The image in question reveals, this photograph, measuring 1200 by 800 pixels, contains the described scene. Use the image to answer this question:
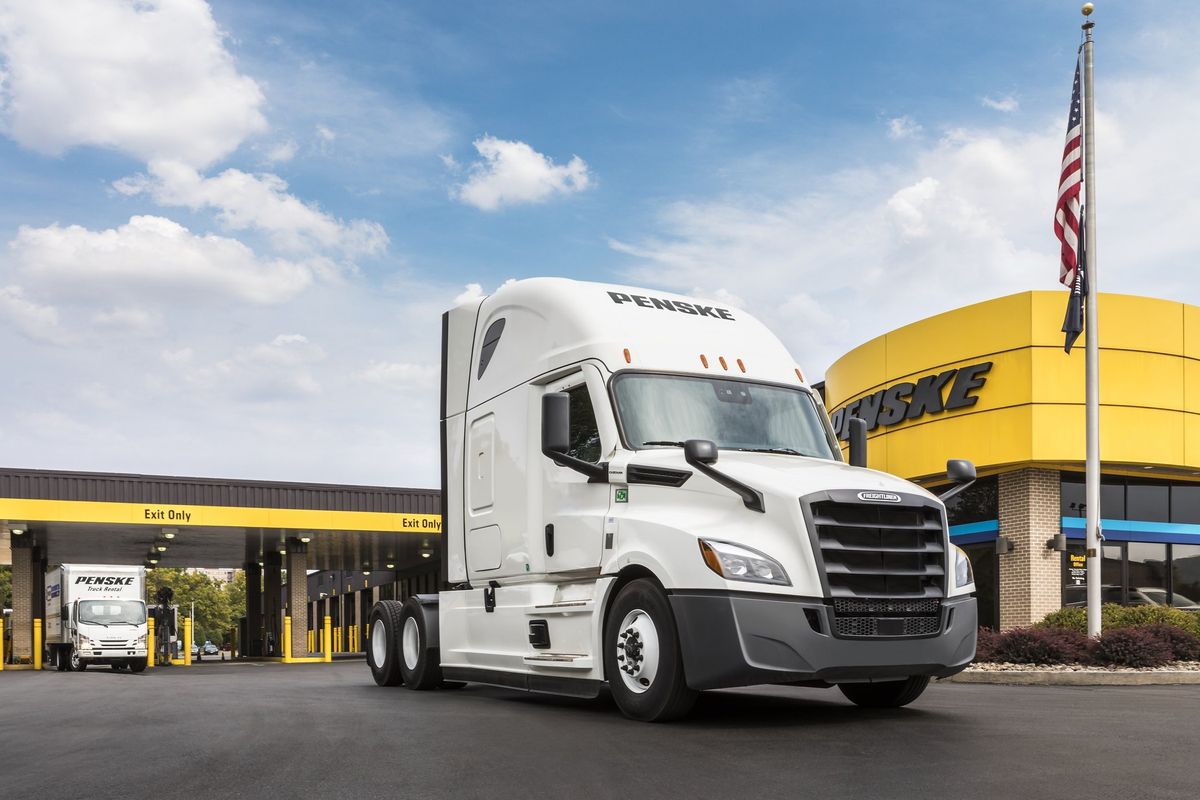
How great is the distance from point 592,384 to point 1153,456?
18824mm

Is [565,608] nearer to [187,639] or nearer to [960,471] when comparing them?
[960,471]

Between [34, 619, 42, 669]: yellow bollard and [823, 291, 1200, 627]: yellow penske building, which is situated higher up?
[823, 291, 1200, 627]: yellow penske building

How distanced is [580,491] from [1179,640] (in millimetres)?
11243

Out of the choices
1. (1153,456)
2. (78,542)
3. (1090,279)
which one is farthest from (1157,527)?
(78,542)

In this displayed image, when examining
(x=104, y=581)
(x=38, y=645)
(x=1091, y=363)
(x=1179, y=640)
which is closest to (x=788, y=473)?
(x=1179, y=640)

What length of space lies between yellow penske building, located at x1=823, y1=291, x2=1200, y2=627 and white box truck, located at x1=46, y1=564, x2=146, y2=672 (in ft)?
71.8

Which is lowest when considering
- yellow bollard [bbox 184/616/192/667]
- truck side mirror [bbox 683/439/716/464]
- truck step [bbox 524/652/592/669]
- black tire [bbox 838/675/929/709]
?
yellow bollard [bbox 184/616/192/667]

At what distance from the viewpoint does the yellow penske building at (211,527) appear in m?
33.1

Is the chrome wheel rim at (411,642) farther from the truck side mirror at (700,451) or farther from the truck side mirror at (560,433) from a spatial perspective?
the truck side mirror at (700,451)

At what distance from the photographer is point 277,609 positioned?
157ft

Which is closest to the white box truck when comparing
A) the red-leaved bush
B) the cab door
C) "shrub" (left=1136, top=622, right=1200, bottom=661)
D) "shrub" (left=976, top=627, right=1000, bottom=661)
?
"shrub" (left=976, top=627, right=1000, bottom=661)

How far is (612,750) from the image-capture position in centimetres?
762

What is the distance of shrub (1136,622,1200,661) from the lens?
56.2 ft

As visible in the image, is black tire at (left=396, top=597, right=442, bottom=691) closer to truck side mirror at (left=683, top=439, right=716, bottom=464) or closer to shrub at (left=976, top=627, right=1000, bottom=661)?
truck side mirror at (left=683, top=439, right=716, bottom=464)
